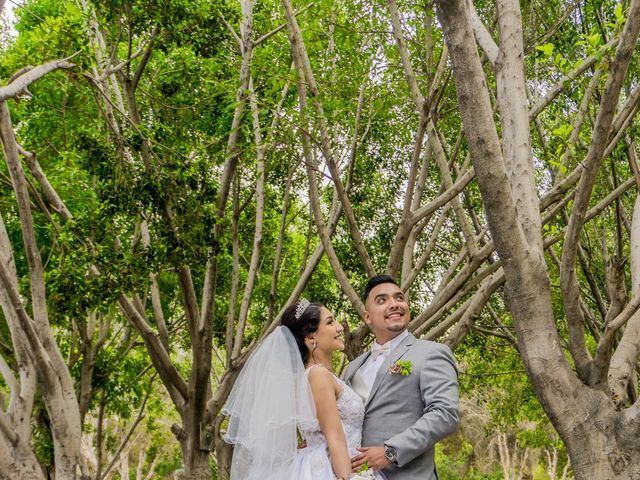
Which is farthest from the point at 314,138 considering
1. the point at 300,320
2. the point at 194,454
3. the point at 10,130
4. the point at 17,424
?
the point at 194,454

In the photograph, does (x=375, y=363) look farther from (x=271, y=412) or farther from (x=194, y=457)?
(x=194, y=457)

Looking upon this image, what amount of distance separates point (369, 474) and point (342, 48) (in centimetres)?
636

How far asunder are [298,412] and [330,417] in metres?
0.19

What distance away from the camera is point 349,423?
344 centimetres

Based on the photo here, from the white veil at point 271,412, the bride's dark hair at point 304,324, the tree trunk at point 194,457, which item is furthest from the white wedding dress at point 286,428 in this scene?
the tree trunk at point 194,457

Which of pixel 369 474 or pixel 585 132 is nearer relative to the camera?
pixel 369 474

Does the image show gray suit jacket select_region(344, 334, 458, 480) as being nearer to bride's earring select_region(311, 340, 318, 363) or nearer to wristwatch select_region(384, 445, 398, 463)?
wristwatch select_region(384, 445, 398, 463)

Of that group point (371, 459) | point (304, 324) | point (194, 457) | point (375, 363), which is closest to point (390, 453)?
point (371, 459)

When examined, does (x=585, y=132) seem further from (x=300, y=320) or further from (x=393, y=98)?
(x=300, y=320)

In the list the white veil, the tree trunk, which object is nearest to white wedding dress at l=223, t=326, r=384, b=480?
the white veil

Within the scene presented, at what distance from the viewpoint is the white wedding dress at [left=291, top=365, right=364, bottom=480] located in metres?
3.35

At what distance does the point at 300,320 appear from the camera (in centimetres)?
382

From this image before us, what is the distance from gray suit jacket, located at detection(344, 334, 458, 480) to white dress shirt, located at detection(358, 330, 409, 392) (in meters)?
0.04

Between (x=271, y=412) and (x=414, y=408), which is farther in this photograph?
(x=271, y=412)
